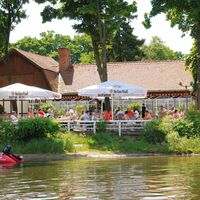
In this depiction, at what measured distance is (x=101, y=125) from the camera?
26859 millimetres

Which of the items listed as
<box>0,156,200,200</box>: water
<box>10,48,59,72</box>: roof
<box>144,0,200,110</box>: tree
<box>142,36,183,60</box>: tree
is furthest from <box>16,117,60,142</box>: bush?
<box>142,36,183,60</box>: tree

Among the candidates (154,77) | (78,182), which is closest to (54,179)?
(78,182)

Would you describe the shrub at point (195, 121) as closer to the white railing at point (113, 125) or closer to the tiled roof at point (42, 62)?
the white railing at point (113, 125)

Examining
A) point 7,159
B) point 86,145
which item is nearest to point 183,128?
point 86,145

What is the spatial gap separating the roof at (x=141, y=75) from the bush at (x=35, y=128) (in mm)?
20416

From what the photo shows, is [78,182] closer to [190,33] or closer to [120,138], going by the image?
[120,138]

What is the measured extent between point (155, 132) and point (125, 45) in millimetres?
35950

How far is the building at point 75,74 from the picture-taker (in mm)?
46156

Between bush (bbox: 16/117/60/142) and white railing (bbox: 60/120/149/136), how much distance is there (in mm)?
1567

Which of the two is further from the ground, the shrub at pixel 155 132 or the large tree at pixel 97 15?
the large tree at pixel 97 15

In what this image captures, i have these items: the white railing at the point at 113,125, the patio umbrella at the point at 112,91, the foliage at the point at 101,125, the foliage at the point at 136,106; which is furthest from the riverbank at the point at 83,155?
the foliage at the point at 136,106

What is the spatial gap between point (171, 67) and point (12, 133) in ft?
82.2

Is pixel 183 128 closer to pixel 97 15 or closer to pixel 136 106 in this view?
pixel 97 15

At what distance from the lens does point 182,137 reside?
25094mm
